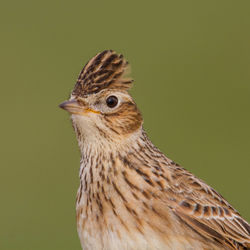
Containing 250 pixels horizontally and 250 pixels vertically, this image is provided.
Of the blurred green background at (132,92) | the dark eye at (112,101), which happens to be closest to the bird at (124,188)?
the dark eye at (112,101)

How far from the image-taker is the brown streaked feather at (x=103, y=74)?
23.9 ft

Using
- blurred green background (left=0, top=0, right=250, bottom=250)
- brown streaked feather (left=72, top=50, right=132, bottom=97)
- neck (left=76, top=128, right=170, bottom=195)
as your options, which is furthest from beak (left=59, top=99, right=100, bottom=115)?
blurred green background (left=0, top=0, right=250, bottom=250)

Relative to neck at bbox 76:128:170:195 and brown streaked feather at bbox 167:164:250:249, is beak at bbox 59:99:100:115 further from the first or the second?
brown streaked feather at bbox 167:164:250:249

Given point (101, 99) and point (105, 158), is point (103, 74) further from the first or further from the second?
point (105, 158)

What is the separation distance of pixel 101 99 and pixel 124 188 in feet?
2.78

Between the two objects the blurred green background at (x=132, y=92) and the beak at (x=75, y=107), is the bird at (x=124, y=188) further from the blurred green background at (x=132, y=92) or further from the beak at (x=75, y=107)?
the blurred green background at (x=132, y=92)

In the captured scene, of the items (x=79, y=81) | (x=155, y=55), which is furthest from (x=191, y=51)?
(x=79, y=81)

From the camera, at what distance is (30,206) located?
15.0 m

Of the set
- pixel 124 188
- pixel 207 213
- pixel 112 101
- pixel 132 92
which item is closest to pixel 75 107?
pixel 112 101

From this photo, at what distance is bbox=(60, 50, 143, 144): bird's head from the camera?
7.28 metres

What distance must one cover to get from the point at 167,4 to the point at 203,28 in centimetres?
274

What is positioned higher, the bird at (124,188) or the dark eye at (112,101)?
the dark eye at (112,101)

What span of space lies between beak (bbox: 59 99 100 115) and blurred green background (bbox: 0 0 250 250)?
5.87 metres

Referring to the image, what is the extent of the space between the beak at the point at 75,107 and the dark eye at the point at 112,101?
20cm
